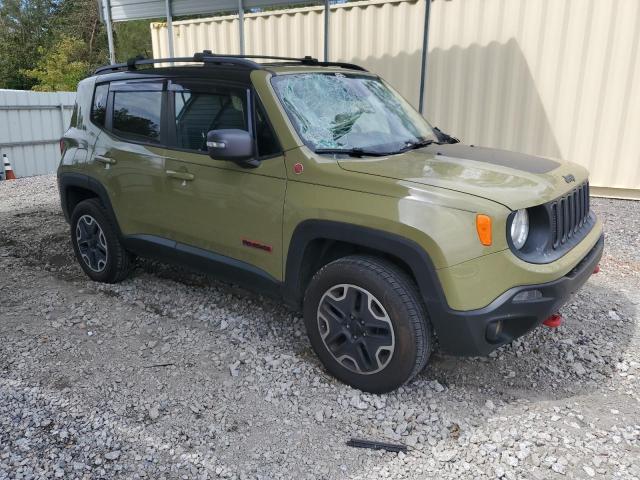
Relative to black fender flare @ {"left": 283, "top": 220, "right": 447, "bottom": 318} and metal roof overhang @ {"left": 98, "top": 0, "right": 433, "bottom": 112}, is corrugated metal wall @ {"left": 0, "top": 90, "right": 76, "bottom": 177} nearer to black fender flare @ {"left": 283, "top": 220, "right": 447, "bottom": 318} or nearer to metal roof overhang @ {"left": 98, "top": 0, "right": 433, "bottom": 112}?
metal roof overhang @ {"left": 98, "top": 0, "right": 433, "bottom": 112}

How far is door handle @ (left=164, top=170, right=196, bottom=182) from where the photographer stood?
3870 mm

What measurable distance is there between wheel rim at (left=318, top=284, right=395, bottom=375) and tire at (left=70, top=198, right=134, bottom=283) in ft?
7.68

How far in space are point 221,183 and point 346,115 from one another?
95cm

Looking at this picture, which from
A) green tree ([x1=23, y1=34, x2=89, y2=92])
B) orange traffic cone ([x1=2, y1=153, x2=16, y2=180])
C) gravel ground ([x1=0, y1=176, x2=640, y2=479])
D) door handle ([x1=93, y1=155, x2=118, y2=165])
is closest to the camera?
gravel ground ([x1=0, y1=176, x2=640, y2=479])

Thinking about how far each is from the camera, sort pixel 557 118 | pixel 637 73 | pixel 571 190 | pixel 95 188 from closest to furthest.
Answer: pixel 571 190 → pixel 95 188 → pixel 637 73 → pixel 557 118

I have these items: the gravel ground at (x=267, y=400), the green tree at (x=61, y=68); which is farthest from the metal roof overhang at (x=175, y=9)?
the green tree at (x=61, y=68)

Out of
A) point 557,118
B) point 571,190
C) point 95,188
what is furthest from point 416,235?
point 557,118

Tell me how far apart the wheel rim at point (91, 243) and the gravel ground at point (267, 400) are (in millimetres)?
406

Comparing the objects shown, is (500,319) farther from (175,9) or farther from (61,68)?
(61,68)

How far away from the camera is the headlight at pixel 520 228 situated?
9.19 feet

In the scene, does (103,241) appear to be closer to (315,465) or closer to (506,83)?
(315,465)

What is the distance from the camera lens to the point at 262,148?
3492mm

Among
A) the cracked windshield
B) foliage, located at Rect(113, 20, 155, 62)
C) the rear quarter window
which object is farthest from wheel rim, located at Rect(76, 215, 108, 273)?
foliage, located at Rect(113, 20, 155, 62)

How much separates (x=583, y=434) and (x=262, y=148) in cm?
244
